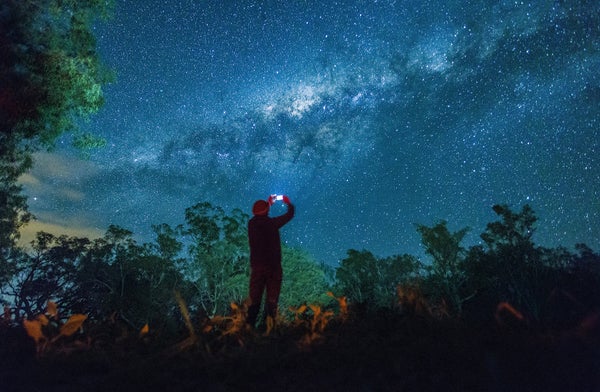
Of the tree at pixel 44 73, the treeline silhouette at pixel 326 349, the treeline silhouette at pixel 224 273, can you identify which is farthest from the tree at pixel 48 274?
the treeline silhouette at pixel 326 349

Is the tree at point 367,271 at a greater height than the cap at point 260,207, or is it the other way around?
the tree at point 367,271

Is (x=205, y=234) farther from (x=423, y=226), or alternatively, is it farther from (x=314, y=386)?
(x=314, y=386)

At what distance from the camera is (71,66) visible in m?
12.2

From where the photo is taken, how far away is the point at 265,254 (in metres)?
6.29

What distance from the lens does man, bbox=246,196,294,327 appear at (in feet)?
19.5

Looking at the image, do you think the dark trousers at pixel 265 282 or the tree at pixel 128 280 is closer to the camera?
the dark trousers at pixel 265 282

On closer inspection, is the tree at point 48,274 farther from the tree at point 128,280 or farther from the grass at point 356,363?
the grass at point 356,363

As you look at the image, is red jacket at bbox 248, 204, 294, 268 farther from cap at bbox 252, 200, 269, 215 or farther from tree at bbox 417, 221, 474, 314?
tree at bbox 417, 221, 474, 314

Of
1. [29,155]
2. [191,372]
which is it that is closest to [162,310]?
[29,155]

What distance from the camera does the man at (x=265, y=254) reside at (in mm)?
5957

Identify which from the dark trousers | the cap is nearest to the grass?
the dark trousers

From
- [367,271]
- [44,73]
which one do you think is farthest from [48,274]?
[367,271]

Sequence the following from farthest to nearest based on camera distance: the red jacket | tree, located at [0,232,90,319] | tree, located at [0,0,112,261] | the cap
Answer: tree, located at [0,232,90,319] < tree, located at [0,0,112,261] < the cap < the red jacket

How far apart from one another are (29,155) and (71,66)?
508 centimetres
